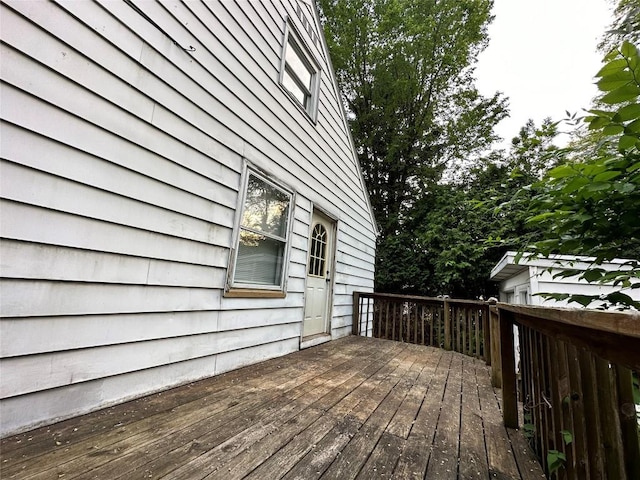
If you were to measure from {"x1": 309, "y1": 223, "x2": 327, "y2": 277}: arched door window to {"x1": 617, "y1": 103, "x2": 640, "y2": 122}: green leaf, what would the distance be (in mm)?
3361

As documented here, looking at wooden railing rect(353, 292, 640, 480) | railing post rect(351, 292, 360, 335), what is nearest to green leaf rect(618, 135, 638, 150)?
wooden railing rect(353, 292, 640, 480)

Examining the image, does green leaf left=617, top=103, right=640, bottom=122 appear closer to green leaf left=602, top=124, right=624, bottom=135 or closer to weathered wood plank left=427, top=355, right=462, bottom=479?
green leaf left=602, top=124, right=624, bottom=135

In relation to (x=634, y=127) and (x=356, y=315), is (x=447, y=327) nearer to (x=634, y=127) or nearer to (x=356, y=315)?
(x=356, y=315)

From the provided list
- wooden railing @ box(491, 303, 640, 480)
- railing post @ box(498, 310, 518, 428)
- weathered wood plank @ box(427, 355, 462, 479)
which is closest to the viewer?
wooden railing @ box(491, 303, 640, 480)

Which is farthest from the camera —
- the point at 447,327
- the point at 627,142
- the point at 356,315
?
the point at 356,315

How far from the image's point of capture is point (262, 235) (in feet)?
9.87

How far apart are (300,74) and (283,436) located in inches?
163

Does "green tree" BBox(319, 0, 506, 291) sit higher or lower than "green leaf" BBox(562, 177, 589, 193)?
higher

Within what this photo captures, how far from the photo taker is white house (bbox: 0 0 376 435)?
1.41m

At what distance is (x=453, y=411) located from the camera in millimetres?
2047

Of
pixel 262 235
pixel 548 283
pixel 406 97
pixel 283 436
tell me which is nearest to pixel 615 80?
pixel 283 436

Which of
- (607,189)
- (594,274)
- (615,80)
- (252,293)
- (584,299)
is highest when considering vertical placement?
(615,80)

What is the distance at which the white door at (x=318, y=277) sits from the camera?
4.04 meters

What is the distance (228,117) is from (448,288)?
27.5 feet
